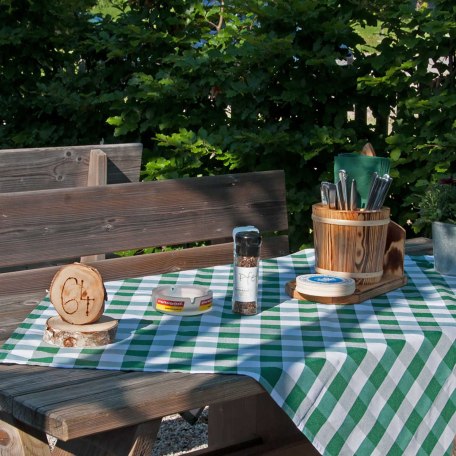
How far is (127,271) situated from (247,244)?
4.18 feet

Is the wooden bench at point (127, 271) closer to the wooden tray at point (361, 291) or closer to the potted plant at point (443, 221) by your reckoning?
the wooden tray at point (361, 291)

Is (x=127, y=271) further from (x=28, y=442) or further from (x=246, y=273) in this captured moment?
(x=28, y=442)

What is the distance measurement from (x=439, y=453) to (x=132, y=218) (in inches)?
64.2

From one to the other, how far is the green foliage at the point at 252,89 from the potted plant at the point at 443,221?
4.15ft

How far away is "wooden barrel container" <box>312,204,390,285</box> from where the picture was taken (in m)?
2.63

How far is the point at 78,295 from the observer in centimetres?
219

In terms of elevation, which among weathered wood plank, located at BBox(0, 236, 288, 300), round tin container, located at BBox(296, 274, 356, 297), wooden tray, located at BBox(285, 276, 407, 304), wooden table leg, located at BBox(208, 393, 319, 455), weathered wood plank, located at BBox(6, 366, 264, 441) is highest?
round tin container, located at BBox(296, 274, 356, 297)

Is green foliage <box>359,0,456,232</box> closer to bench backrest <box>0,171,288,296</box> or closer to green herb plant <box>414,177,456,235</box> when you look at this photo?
bench backrest <box>0,171,288,296</box>

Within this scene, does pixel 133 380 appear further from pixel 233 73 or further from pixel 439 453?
pixel 233 73

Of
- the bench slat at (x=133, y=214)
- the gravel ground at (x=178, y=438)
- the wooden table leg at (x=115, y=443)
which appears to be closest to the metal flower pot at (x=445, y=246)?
the bench slat at (x=133, y=214)

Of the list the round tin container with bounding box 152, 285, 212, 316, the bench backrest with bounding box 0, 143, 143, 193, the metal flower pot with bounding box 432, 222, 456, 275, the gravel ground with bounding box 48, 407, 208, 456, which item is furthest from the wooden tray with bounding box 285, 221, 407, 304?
the bench backrest with bounding box 0, 143, 143, 193

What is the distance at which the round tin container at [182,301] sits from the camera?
2.40 metres

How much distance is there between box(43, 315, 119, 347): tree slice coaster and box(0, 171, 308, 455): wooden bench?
13 cm

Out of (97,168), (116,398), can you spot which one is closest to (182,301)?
(116,398)
